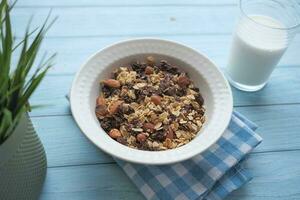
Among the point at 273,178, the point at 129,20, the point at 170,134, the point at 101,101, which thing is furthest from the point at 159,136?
the point at 129,20

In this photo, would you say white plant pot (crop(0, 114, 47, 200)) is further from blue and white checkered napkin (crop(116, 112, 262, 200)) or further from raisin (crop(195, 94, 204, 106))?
raisin (crop(195, 94, 204, 106))

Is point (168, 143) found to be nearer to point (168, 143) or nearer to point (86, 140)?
point (168, 143)

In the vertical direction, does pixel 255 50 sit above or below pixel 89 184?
above

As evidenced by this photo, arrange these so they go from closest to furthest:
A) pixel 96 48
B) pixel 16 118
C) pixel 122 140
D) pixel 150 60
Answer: pixel 16 118
pixel 122 140
pixel 150 60
pixel 96 48

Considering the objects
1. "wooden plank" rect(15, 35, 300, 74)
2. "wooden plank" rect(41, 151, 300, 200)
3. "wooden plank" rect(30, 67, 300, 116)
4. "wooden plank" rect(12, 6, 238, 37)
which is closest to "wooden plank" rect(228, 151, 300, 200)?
"wooden plank" rect(41, 151, 300, 200)

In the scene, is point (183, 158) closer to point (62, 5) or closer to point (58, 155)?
point (58, 155)

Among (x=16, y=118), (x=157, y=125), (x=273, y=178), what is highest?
(x=16, y=118)
